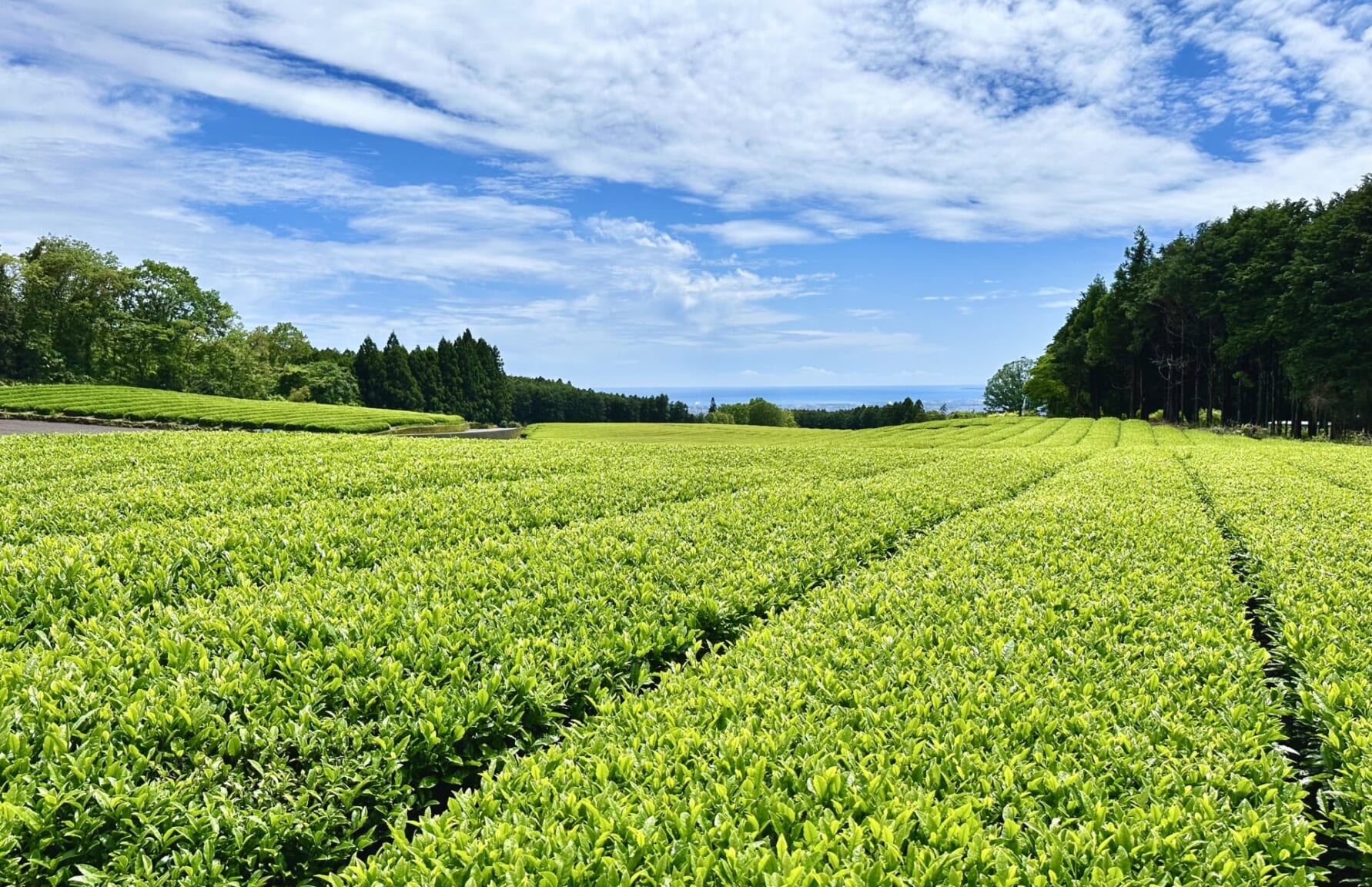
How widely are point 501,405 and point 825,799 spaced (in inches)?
3158

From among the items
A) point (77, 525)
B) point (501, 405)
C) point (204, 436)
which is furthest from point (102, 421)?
point (501, 405)

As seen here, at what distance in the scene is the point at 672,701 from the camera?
3785 millimetres

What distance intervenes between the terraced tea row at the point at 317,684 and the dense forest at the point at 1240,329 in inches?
1527

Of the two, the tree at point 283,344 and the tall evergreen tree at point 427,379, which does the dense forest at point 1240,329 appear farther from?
the tree at point 283,344

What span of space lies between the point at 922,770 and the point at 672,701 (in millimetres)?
1271

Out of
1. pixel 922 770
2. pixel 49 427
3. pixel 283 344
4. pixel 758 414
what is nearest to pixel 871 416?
pixel 758 414

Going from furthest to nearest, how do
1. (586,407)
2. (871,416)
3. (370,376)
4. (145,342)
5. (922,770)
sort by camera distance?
(586,407)
(871,416)
(370,376)
(145,342)
(922,770)

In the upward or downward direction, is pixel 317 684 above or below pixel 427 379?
below

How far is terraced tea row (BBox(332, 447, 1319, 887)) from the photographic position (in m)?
2.48

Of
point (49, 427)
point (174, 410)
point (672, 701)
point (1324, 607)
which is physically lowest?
point (672, 701)

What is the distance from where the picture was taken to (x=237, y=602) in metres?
4.97

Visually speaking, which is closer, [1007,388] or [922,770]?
[922,770]

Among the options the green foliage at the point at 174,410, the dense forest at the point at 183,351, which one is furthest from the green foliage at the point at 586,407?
the green foliage at the point at 174,410

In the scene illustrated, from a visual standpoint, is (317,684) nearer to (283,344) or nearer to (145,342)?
(145,342)
